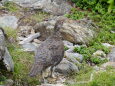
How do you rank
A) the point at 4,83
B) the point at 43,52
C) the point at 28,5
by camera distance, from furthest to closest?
1. the point at 28,5
2. the point at 43,52
3. the point at 4,83

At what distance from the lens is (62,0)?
1397 cm

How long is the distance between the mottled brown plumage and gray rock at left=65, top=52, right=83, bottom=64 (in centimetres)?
127

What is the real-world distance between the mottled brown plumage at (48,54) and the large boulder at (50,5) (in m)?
4.54

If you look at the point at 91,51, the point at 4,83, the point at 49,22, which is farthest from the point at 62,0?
the point at 4,83

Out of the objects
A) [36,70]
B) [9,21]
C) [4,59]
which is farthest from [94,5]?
[4,59]

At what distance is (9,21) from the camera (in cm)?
1202

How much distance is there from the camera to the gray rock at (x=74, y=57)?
990 cm

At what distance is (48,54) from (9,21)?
13.5 ft

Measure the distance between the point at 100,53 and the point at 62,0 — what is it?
3919 mm

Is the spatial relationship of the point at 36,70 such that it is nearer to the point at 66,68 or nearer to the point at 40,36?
the point at 66,68

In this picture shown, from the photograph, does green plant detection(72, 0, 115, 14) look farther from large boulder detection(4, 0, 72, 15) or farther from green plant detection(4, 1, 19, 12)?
green plant detection(4, 1, 19, 12)

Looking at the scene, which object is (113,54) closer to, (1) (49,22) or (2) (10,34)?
(1) (49,22)

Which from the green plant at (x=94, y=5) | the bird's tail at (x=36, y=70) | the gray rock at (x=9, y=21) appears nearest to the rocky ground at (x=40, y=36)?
the gray rock at (x=9, y=21)

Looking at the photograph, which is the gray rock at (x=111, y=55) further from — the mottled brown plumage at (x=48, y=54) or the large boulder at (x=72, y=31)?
the mottled brown plumage at (x=48, y=54)
